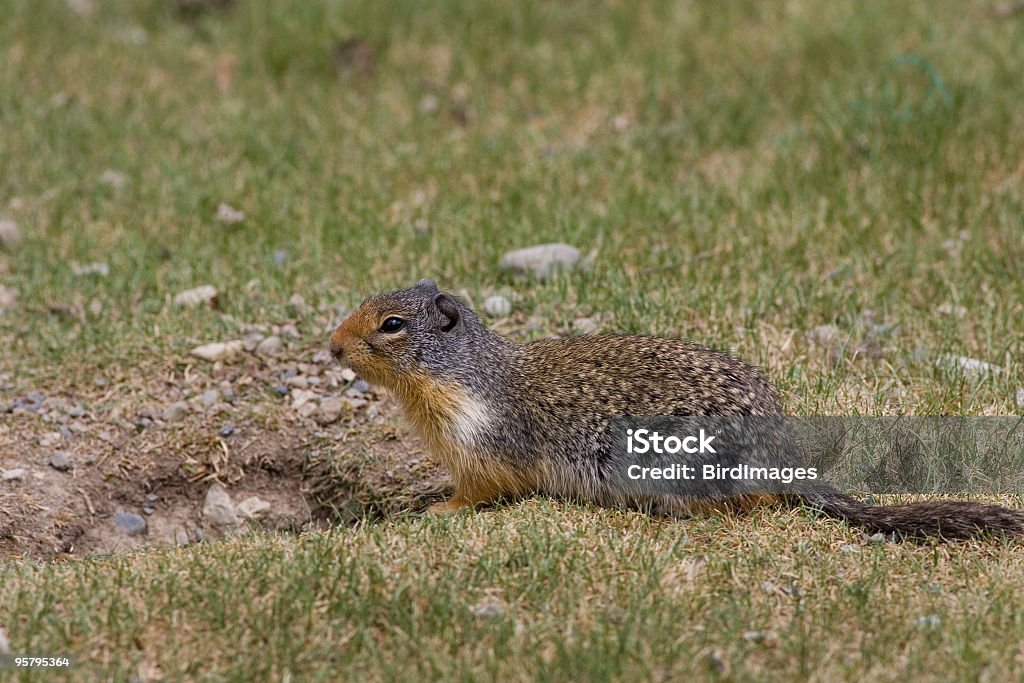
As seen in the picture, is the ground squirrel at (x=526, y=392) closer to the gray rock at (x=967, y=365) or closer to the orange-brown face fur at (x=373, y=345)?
the orange-brown face fur at (x=373, y=345)

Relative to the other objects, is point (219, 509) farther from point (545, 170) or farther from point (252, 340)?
point (545, 170)

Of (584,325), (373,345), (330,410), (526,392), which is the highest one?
(373,345)

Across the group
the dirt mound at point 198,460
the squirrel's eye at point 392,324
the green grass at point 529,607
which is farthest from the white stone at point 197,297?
the green grass at point 529,607

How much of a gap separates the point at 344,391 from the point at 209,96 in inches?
152

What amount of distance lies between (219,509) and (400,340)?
1.09m

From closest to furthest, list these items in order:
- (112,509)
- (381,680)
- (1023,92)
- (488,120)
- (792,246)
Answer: (381,680) → (112,509) → (792,246) → (1023,92) → (488,120)

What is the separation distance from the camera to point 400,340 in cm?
519

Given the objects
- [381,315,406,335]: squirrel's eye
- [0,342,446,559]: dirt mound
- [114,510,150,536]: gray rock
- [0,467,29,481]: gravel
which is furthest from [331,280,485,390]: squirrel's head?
[0,467,29,481]: gravel

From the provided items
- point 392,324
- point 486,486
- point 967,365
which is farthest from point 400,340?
point 967,365

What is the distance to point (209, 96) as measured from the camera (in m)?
9.13

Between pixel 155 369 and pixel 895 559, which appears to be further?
pixel 155 369

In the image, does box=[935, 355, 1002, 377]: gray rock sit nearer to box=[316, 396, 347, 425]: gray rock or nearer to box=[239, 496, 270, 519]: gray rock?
box=[316, 396, 347, 425]: gray rock

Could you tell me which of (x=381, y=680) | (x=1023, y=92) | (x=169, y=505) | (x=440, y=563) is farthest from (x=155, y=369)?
(x=1023, y=92)

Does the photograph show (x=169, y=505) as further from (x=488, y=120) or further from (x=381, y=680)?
(x=488, y=120)
